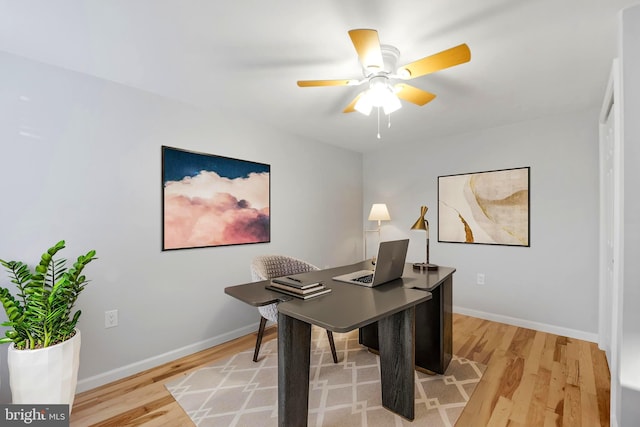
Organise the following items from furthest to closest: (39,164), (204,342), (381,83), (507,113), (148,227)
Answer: (507,113) → (204,342) → (148,227) → (39,164) → (381,83)

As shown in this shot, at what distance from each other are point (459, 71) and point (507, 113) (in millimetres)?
1214

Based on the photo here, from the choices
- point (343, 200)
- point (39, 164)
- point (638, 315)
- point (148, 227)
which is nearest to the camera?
point (638, 315)

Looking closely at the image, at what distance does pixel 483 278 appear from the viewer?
3.38m

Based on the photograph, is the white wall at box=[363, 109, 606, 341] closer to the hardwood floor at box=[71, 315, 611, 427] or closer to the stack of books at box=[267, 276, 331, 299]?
the hardwood floor at box=[71, 315, 611, 427]

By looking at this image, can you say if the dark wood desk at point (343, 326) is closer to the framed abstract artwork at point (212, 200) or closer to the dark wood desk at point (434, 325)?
the dark wood desk at point (434, 325)

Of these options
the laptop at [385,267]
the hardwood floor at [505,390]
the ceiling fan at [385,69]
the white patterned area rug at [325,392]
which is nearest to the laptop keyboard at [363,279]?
the laptop at [385,267]

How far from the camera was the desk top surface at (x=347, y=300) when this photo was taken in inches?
47.9

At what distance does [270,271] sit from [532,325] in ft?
9.17

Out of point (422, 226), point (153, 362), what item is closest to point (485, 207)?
point (422, 226)

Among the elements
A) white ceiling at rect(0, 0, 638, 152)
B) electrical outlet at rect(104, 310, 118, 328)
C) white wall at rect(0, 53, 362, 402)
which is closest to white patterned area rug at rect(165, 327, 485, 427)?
white wall at rect(0, 53, 362, 402)

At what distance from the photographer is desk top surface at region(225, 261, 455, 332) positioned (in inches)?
47.9

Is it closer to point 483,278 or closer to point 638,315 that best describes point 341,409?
point 638,315

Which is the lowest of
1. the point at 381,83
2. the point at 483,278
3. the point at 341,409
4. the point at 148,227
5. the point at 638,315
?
the point at 341,409

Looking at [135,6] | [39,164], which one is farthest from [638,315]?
[39,164]
